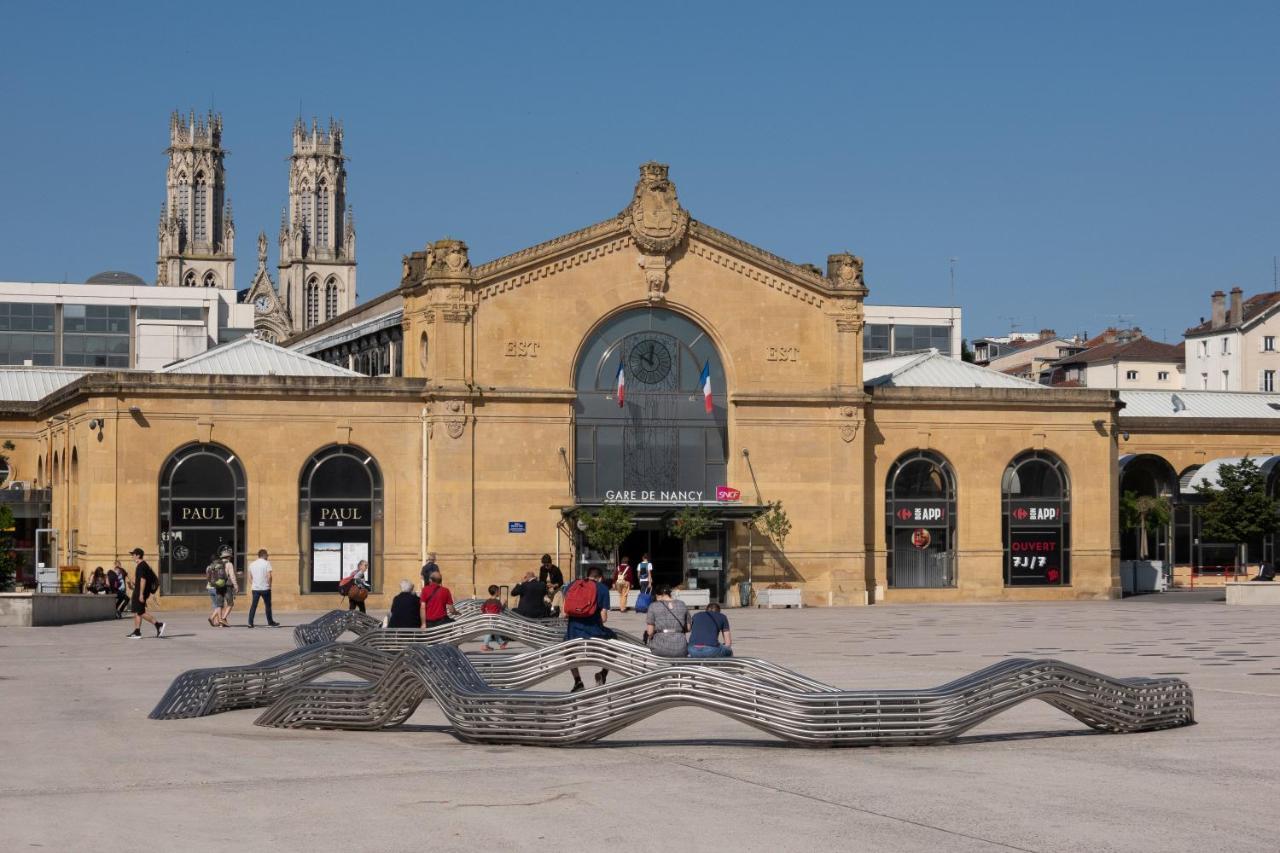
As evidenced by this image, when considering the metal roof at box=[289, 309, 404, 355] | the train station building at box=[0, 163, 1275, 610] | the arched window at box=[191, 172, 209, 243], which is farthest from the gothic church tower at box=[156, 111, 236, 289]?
the train station building at box=[0, 163, 1275, 610]

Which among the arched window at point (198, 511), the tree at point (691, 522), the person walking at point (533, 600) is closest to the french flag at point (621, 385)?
the tree at point (691, 522)

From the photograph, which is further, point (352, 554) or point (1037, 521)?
point (1037, 521)

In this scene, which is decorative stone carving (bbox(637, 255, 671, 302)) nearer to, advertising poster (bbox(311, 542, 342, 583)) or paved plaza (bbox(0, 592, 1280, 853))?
advertising poster (bbox(311, 542, 342, 583))

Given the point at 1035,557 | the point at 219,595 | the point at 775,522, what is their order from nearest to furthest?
1. the point at 219,595
2. the point at 775,522
3. the point at 1035,557

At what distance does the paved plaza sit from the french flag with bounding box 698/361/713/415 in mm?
30386

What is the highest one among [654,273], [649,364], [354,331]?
[654,273]

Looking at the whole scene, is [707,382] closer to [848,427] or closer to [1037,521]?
[848,427]

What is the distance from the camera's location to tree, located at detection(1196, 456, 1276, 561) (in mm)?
62719

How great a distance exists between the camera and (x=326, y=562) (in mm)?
53281

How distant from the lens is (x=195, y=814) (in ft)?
45.0

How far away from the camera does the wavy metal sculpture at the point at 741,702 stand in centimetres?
1738

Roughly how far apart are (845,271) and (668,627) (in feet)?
117

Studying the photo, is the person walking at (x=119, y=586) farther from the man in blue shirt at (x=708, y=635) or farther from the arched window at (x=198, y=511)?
the man in blue shirt at (x=708, y=635)

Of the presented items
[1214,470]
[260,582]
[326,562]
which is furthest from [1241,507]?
[260,582]
